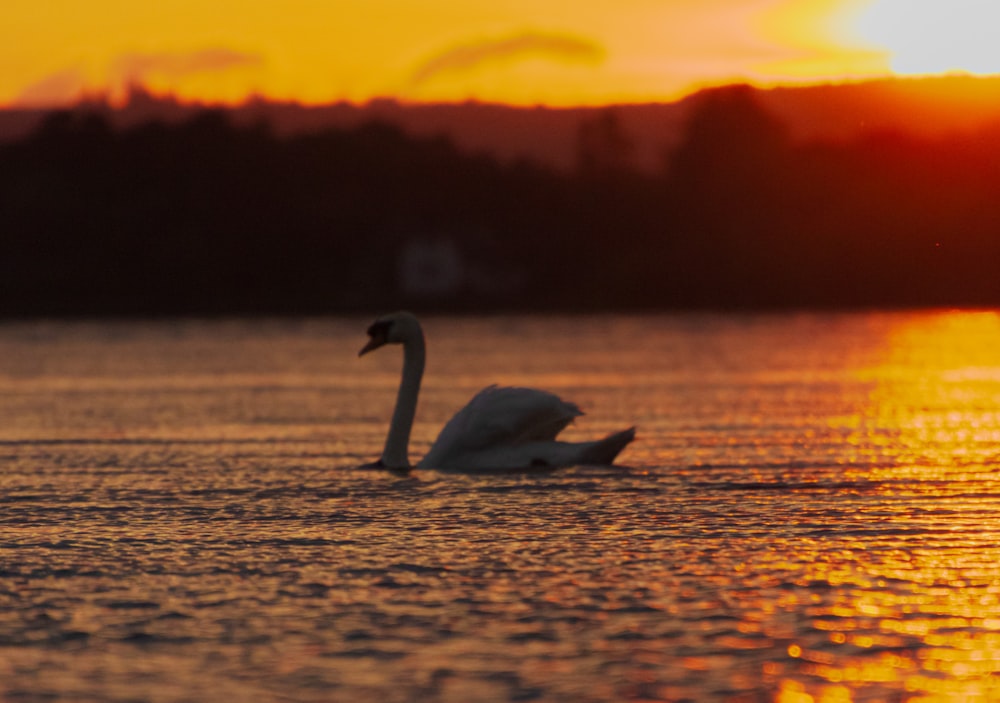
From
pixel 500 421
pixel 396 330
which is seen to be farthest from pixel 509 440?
pixel 396 330

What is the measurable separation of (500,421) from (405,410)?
205cm

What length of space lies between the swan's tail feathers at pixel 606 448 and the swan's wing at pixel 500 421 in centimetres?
64

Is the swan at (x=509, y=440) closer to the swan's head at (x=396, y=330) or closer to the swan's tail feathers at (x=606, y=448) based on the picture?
the swan's tail feathers at (x=606, y=448)

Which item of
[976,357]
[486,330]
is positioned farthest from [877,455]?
[486,330]

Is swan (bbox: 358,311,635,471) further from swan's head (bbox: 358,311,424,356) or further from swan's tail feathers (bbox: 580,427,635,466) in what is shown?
swan's head (bbox: 358,311,424,356)

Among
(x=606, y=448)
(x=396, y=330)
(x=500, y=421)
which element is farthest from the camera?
(x=396, y=330)

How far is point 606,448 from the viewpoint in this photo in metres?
21.1

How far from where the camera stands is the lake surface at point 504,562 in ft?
33.3

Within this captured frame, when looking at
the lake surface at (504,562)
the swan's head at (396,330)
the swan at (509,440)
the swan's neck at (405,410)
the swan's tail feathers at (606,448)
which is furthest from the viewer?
the swan's head at (396,330)

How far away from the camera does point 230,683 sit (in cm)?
997

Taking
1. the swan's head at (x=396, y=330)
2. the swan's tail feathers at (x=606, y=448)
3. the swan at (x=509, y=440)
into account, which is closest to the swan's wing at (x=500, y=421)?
the swan at (x=509, y=440)

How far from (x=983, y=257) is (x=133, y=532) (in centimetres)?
11641

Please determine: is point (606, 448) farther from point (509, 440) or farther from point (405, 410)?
point (405, 410)

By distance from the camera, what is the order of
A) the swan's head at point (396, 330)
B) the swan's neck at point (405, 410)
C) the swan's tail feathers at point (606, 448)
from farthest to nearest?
the swan's head at point (396, 330), the swan's neck at point (405, 410), the swan's tail feathers at point (606, 448)
